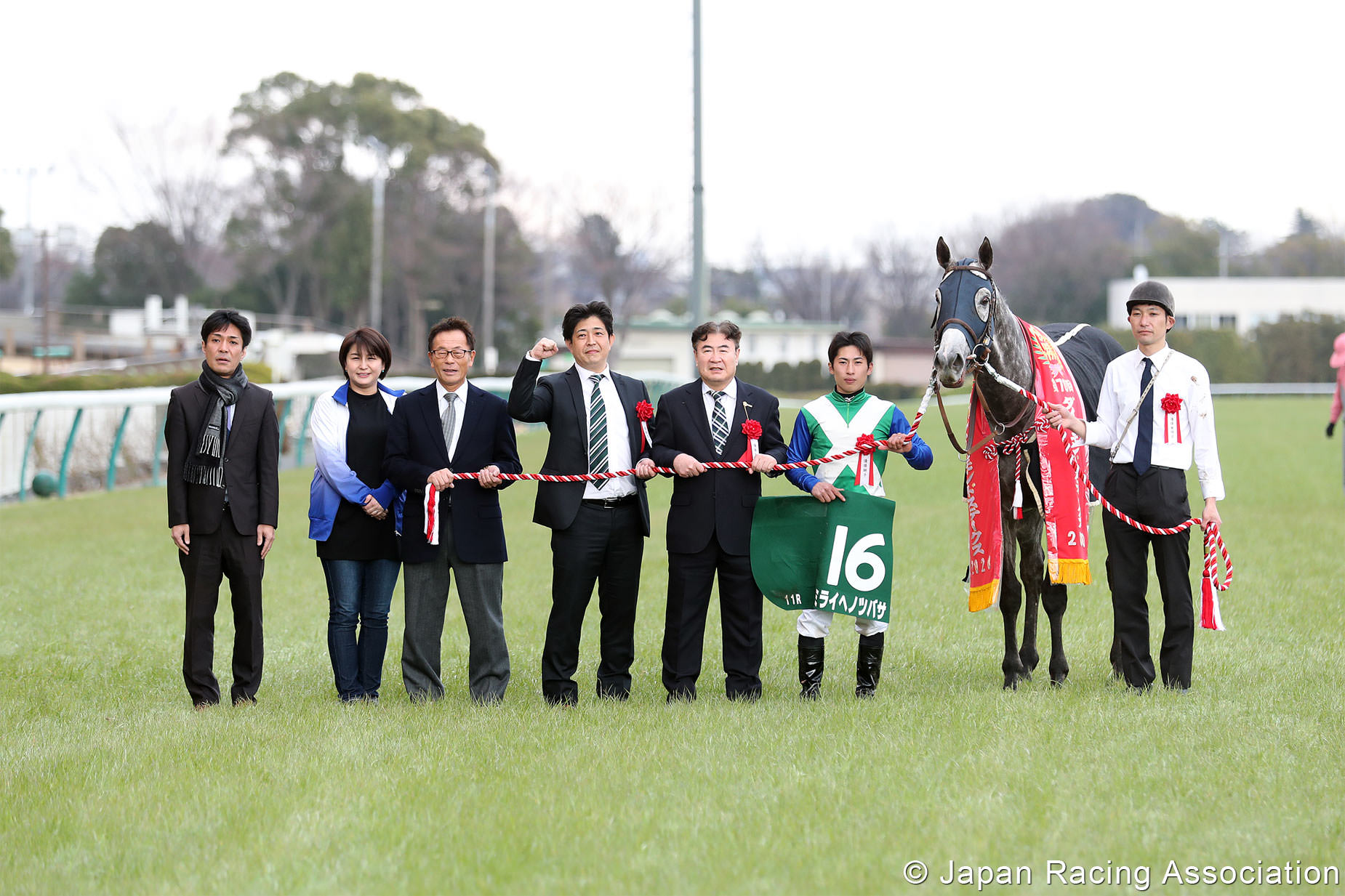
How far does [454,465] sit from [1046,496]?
2.74m

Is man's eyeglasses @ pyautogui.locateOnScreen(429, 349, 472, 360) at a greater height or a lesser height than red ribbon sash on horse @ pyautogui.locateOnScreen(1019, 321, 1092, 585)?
greater

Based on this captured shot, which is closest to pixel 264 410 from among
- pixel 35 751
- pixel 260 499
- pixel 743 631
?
pixel 260 499

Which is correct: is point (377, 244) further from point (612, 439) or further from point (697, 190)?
point (612, 439)

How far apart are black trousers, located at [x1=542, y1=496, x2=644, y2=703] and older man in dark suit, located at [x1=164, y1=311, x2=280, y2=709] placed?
4.34 ft

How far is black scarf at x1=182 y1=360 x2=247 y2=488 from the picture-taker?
5.91 metres

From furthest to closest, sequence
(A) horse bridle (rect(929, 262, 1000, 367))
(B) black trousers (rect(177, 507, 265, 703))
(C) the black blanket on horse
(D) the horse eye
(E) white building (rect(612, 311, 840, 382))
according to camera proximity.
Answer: (E) white building (rect(612, 311, 840, 382))
(C) the black blanket on horse
(B) black trousers (rect(177, 507, 265, 703))
(D) the horse eye
(A) horse bridle (rect(929, 262, 1000, 367))

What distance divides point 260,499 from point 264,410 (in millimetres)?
404

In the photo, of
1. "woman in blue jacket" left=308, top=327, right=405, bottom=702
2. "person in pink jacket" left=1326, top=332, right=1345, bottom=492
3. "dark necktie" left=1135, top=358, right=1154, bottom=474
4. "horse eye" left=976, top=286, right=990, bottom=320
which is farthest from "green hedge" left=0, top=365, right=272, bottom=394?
"dark necktie" left=1135, top=358, right=1154, bottom=474

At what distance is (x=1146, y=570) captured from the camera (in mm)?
6012

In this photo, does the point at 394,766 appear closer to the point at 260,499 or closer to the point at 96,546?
the point at 260,499

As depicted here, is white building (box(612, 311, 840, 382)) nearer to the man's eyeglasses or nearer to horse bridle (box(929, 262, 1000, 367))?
the man's eyeglasses

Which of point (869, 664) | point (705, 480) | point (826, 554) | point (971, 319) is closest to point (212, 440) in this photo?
point (705, 480)

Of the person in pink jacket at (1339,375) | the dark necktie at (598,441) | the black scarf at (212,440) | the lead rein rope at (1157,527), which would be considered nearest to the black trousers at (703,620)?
the dark necktie at (598,441)

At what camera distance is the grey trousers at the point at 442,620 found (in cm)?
613
